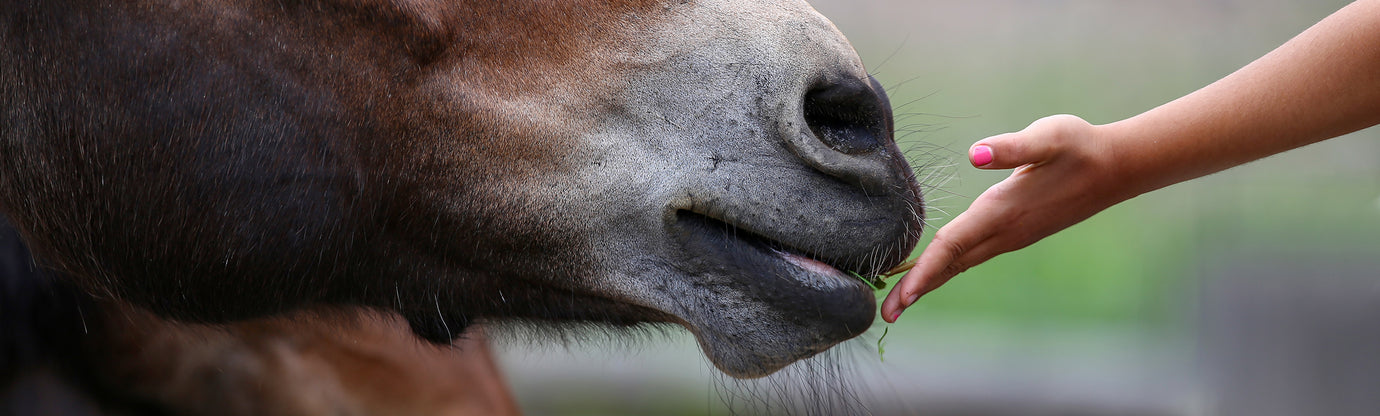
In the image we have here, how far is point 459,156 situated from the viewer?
109cm

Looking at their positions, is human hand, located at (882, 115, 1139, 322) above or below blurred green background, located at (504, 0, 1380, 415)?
above

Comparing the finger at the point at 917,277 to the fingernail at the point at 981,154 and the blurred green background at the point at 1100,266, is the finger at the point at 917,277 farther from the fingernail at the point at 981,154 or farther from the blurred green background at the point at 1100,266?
the blurred green background at the point at 1100,266

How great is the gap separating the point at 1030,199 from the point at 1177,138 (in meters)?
0.17

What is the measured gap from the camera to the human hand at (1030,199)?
44.9 inches

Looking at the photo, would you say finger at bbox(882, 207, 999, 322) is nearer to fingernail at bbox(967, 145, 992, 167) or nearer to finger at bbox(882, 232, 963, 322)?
finger at bbox(882, 232, 963, 322)

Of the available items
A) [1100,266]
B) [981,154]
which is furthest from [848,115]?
[1100,266]

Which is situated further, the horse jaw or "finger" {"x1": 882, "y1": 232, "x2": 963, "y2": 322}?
"finger" {"x1": 882, "y1": 232, "x2": 963, "y2": 322}

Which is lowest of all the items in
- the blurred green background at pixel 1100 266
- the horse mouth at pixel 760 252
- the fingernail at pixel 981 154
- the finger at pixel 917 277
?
the blurred green background at pixel 1100 266

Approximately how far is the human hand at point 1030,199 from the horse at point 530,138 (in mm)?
76

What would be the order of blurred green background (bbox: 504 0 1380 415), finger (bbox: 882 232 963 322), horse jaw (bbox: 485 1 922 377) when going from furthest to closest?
blurred green background (bbox: 504 0 1380 415)
finger (bbox: 882 232 963 322)
horse jaw (bbox: 485 1 922 377)

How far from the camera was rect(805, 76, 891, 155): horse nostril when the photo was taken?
1.07 meters

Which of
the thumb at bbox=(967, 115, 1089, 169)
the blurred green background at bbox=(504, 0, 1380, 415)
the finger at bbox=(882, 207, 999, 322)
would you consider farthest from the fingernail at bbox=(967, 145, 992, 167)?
the blurred green background at bbox=(504, 0, 1380, 415)

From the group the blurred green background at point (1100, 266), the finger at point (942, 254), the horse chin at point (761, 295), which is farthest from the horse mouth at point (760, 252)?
the blurred green background at point (1100, 266)

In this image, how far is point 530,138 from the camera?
1072 mm
